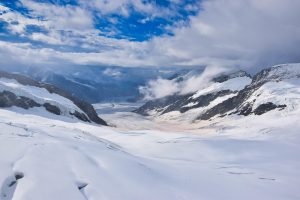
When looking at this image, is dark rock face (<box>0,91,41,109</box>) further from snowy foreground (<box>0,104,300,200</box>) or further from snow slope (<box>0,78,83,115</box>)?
snowy foreground (<box>0,104,300,200</box>)

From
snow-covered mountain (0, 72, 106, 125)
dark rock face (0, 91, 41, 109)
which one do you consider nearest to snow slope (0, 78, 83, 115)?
snow-covered mountain (0, 72, 106, 125)

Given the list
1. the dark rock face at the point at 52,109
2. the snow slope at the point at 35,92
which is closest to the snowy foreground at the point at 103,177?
the dark rock face at the point at 52,109

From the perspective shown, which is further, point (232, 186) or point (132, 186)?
point (232, 186)

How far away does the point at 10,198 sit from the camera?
99.0ft

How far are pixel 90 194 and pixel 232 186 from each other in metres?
23.0

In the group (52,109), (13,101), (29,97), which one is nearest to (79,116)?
(52,109)

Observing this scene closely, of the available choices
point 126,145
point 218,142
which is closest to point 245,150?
point 218,142

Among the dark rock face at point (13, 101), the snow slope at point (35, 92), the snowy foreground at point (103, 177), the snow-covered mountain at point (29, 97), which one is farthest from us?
the snow slope at point (35, 92)

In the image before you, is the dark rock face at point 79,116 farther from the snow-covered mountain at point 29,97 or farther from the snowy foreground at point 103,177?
the snowy foreground at point 103,177

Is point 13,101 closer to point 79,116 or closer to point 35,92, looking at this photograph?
point 35,92

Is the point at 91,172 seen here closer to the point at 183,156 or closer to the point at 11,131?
the point at 11,131

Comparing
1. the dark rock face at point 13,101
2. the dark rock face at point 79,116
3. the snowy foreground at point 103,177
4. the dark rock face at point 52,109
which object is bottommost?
the snowy foreground at point 103,177

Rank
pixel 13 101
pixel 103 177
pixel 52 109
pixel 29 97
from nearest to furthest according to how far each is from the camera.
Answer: pixel 103 177, pixel 13 101, pixel 29 97, pixel 52 109

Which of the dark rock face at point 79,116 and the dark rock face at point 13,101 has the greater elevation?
the dark rock face at point 13,101
